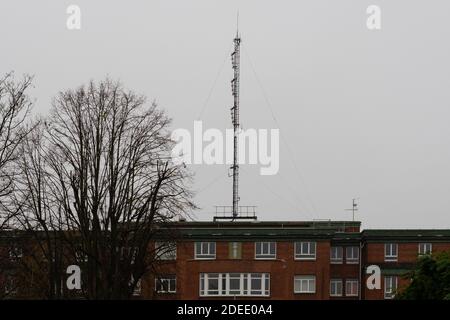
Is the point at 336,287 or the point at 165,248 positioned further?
the point at 336,287

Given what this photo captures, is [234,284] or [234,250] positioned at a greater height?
[234,250]

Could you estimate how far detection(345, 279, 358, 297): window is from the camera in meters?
83.4

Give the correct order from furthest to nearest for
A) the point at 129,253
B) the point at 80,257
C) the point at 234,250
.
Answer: the point at 234,250 < the point at 80,257 < the point at 129,253

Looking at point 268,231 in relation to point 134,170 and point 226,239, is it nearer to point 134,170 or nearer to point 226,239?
point 226,239

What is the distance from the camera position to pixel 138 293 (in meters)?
75.5

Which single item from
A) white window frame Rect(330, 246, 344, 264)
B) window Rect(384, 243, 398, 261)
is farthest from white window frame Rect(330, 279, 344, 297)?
window Rect(384, 243, 398, 261)

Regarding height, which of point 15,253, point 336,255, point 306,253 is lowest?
point 336,255

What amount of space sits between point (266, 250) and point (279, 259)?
147 centimetres

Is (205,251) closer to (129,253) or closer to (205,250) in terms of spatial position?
(205,250)

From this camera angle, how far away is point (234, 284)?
8031cm

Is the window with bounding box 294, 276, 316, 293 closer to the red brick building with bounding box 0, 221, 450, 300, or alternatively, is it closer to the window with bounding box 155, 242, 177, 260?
the red brick building with bounding box 0, 221, 450, 300

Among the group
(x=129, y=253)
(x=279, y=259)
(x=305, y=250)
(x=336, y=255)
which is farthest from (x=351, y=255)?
(x=129, y=253)
